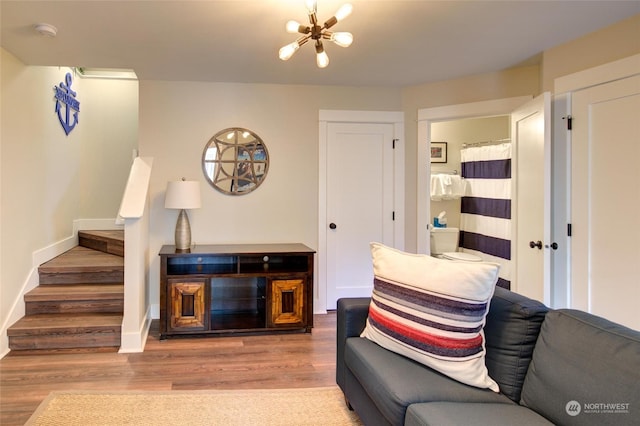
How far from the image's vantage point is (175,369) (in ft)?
9.05

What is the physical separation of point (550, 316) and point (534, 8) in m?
1.90

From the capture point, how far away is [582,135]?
9.17ft

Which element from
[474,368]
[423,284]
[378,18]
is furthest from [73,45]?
[474,368]

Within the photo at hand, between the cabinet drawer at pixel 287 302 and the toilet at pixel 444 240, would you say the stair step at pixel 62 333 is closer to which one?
the cabinet drawer at pixel 287 302

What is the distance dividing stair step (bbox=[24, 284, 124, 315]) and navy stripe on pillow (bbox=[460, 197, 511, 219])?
4.34 meters

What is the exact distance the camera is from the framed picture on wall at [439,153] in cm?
573

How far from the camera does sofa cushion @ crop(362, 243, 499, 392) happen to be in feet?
5.30

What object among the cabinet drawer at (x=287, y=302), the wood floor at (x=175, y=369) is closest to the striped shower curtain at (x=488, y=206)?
the cabinet drawer at (x=287, y=302)

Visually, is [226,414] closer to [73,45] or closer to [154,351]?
[154,351]

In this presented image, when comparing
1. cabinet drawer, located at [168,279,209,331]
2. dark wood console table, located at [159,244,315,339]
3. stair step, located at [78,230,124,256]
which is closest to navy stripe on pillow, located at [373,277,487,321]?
dark wood console table, located at [159,244,315,339]

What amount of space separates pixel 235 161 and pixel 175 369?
203 centimetres

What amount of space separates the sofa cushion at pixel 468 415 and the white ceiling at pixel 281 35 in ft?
7.00

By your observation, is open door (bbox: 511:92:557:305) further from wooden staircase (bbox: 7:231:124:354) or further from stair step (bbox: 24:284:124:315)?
stair step (bbox: 24:284:124:315)

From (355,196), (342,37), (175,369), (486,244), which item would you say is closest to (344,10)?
(342,37)
